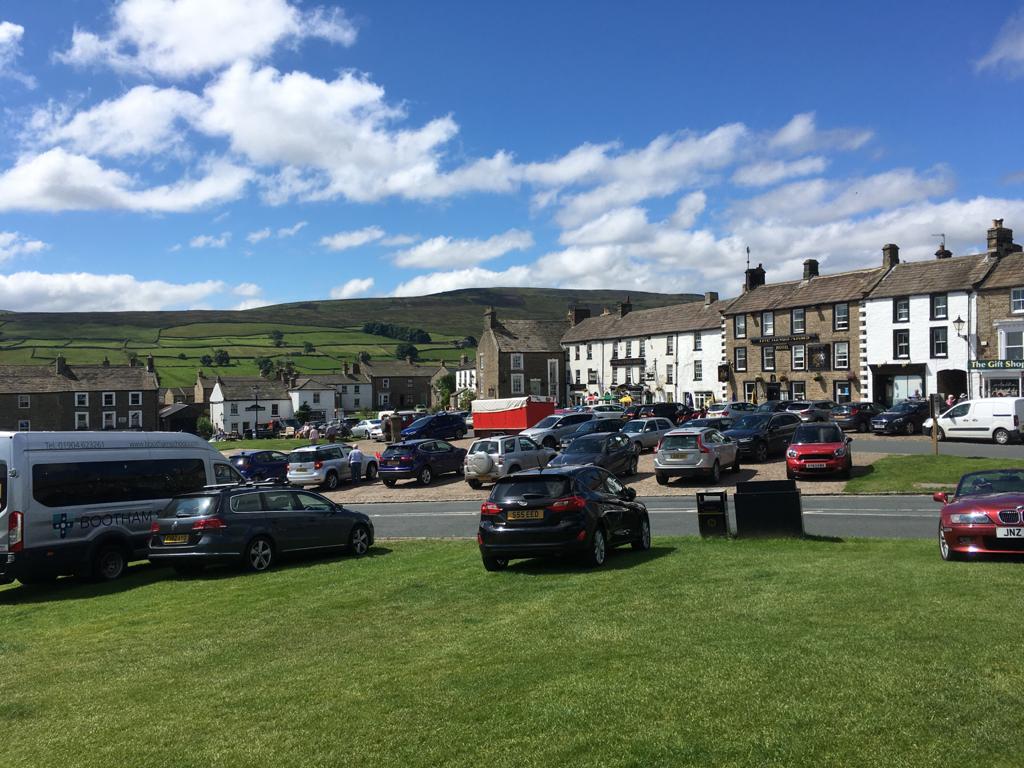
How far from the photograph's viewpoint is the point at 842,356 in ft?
186

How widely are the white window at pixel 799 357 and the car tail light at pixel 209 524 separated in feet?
166

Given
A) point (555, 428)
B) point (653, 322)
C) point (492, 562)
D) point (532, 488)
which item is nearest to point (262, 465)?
point (555, 428)

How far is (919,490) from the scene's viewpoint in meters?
24.9

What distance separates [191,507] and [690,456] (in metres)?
17.2

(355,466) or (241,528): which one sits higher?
(241,528)

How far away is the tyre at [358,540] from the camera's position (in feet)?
55.9

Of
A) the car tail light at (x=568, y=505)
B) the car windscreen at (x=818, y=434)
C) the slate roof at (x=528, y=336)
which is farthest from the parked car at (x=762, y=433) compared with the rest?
the slate roof at (x=528, y=336)

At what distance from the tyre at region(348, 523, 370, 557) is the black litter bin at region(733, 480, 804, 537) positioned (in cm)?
718

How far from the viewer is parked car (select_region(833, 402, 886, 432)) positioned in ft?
143

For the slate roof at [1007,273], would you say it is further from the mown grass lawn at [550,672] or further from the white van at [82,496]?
the white van at [82,496]

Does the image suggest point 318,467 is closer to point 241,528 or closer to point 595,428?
point 595,428

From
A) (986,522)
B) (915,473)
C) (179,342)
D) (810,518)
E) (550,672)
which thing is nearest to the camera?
(550,672)

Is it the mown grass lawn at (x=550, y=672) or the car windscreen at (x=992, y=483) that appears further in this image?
the car windscreen at (x=992, y=483)

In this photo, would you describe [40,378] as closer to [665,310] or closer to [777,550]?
[665,310]
